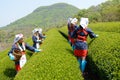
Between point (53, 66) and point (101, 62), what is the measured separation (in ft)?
5.18

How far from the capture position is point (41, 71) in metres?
8.18

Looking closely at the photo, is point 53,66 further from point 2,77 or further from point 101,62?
point 2,77

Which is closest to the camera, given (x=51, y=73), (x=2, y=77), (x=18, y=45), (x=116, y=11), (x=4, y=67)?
(x=51, y=73)

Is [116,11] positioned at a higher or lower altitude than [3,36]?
higher

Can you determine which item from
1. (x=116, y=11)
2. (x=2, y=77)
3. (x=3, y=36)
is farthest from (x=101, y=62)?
(x=3, y=36)

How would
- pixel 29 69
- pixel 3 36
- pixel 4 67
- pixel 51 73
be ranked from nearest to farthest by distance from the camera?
pixel 51 73 → pixel 29 69 → pixel 4 67 → pixel 3 36

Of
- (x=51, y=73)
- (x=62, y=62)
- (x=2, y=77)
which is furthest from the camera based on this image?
(x=2, y=77)

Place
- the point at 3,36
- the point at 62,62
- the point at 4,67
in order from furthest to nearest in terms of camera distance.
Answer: the point at 3,36 → the point at 4,67 → the point at 62,62

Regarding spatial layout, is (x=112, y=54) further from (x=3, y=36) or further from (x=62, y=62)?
(x=3, y=36)

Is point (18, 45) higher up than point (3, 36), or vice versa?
point (18, 45)

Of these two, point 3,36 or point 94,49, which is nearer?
point 94,49

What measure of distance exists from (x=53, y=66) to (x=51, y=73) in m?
0.83

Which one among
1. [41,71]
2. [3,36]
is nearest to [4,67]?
[41,71]

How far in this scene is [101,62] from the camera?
9031 mm
